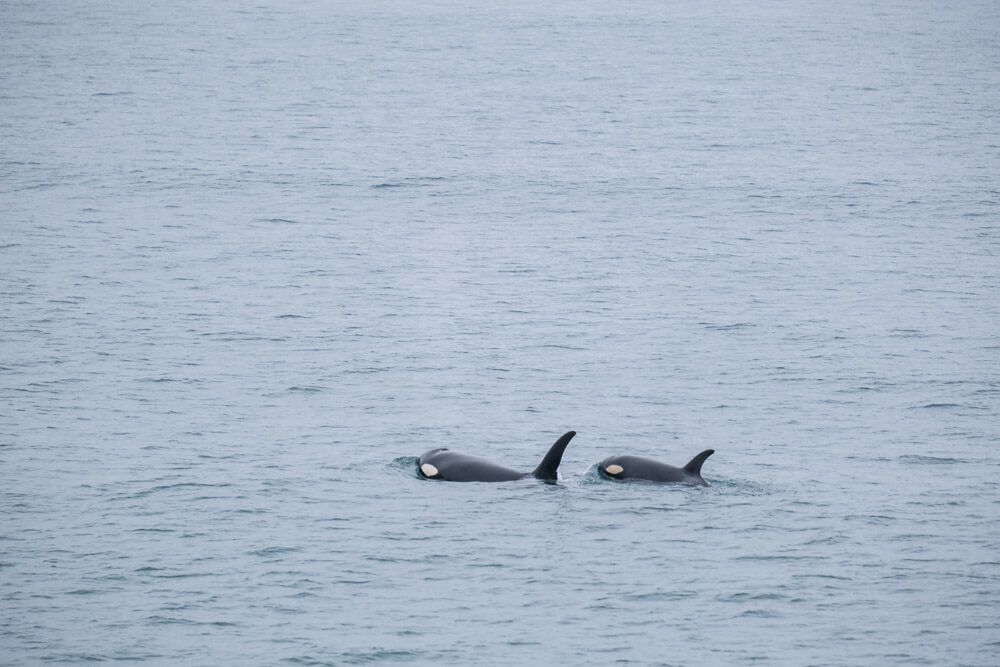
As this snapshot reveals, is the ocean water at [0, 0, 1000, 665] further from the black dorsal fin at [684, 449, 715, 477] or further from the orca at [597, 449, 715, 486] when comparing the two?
the black dorsal fin at [684, 449, 715, 477]

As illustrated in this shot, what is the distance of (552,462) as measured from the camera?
2530 centimetres

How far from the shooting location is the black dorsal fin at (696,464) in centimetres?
2531

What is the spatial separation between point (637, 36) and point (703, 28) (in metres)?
9.97

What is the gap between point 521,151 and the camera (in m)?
81.6

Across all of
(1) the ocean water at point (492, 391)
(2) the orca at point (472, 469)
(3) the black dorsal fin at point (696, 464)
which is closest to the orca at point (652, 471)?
(3) the black dorsal fin at point (696, 464)

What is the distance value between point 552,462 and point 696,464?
268cm

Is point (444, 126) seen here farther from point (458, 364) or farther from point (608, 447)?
point (608, 447)

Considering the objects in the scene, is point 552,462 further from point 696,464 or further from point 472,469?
point 696,464

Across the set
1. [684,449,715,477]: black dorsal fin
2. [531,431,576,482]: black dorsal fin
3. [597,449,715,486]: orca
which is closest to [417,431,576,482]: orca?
[531,431,576,482]: black dorsal fin

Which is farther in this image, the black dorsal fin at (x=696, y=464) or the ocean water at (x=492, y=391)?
the black dorsal fin at (x=696, y=464)

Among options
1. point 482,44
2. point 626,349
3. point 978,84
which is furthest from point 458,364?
point 482,44

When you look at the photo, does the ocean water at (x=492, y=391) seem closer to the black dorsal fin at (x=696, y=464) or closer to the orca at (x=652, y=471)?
the orca at (x=652, y=471)

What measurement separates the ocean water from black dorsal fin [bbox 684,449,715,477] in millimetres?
871

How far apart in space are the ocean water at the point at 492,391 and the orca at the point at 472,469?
1.14ft
